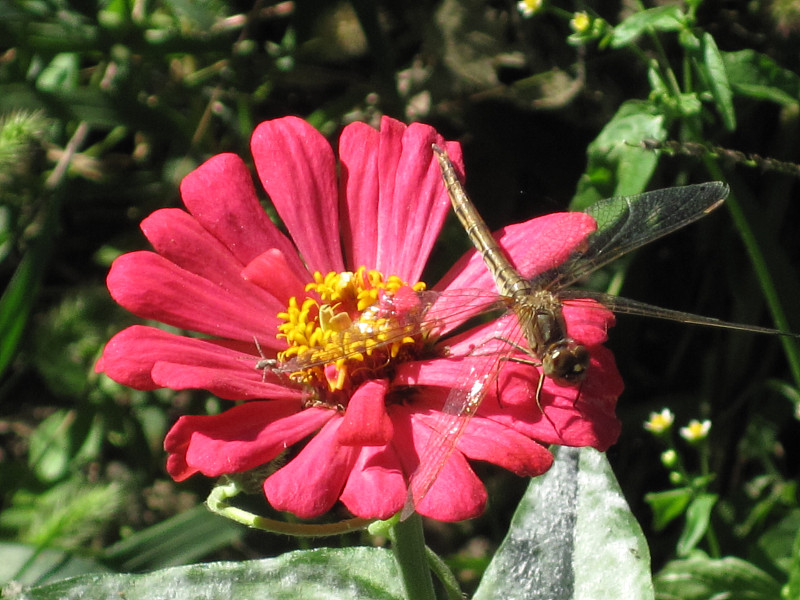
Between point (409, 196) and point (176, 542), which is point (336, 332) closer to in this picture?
point (409, 196)

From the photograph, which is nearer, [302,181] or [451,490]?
[451,490]

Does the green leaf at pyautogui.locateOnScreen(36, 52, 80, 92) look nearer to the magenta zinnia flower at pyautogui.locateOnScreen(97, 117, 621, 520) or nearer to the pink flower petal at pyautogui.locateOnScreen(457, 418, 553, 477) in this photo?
the magenta zinnia flower at pyautogui.locateOnScreen(97, 117, 621, 520)

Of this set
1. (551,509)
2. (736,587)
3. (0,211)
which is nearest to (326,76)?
(0,211)

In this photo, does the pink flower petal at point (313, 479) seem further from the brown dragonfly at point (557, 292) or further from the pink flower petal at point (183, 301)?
the pink flower petal at point (183, 301)

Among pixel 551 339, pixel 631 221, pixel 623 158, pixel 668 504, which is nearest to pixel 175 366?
pixel 551 339

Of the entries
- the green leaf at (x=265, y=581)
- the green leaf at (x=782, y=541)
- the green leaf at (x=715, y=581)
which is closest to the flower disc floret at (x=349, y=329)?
the green leaf at (x=265, y=581)
